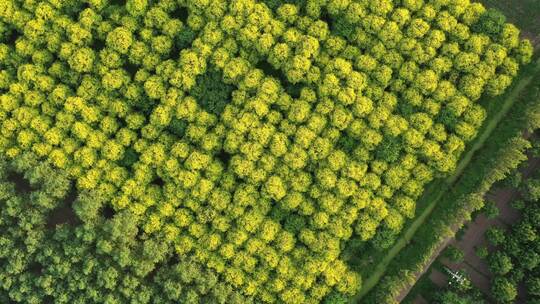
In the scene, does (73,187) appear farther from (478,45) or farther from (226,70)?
(478,45)

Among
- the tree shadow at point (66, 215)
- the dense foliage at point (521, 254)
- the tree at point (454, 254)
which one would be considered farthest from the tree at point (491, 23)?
the tree shadow at point (66, 215)

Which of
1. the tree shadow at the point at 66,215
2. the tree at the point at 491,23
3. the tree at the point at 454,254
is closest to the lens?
the tree at the point at 491,23

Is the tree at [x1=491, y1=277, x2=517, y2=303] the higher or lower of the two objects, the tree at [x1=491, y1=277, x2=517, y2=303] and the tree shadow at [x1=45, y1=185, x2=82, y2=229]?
the higher

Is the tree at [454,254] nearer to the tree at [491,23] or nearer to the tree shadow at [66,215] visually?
the tree at [491,23]

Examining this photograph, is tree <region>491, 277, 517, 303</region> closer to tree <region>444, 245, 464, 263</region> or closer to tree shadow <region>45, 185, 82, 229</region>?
tree <region>444, 245, 464, 263</region>

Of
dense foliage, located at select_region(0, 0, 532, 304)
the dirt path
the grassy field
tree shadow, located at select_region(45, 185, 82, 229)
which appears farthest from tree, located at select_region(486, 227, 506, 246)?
tree shadow, located at select_region(45, 185, 82, 229)

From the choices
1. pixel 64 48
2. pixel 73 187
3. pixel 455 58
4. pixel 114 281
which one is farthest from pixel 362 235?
pixel 64 48
